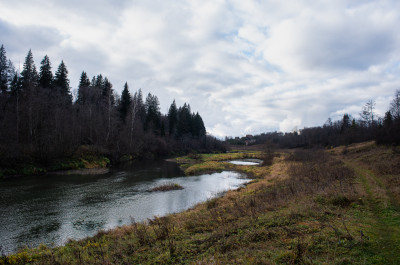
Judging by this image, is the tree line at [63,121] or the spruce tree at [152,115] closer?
the tree line at [63,121]

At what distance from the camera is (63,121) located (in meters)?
44.0

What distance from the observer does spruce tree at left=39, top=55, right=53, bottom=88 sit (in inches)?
2047

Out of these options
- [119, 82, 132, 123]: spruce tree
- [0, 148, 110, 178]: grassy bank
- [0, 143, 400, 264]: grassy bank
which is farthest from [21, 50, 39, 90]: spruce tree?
[0, 143, 400, 264]: grassy bank

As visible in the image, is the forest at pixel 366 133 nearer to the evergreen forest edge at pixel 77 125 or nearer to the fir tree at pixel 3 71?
the evergreen forest edge at pixel 77 125

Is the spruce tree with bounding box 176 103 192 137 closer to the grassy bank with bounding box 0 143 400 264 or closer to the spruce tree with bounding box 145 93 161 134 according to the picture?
the spruce tree with bounding box 145 93 161 134

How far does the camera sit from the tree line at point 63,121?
1388 inches

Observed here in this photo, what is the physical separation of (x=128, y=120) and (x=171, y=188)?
40926 millimetres

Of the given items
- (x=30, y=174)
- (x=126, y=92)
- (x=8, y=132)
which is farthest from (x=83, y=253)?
(x=126, y=92)

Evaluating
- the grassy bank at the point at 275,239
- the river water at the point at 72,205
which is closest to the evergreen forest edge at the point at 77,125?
the river water at the point at 72,205

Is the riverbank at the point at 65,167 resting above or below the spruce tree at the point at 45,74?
below

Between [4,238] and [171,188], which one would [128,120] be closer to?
[171,188]

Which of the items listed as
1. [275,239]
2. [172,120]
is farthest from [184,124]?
[275,239]

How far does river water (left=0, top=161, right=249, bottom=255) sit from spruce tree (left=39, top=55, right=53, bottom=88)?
3368 centimetres

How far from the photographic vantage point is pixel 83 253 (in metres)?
8.95
